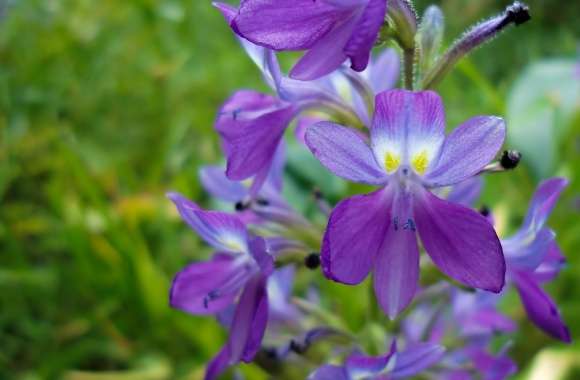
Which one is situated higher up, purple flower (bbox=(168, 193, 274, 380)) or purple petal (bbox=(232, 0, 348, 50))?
purple petal (bbox=(232, 0, 348, 50))

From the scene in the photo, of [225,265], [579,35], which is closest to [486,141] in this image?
[225,265]

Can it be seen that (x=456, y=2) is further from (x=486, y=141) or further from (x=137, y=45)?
(x=486, y=141)

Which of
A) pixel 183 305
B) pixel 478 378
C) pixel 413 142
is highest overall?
pixel 413 142

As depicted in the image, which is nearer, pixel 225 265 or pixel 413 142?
Answer: pixel 413 142

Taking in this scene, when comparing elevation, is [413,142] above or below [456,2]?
above

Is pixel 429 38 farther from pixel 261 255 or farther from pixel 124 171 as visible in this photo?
pixel 124 171

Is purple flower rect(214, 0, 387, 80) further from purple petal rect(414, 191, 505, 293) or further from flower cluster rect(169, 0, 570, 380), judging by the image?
purple petal rect(414, 191, 505, 293)

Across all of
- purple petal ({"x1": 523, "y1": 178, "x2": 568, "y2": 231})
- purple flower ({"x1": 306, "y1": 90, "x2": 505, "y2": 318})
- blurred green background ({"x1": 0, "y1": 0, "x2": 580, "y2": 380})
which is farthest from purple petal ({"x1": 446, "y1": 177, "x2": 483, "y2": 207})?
blurred green background ({"x1": 0, "y1": 0, "x2": 580, "y2": 380})

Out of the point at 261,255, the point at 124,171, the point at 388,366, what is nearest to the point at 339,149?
the point at 261,255
